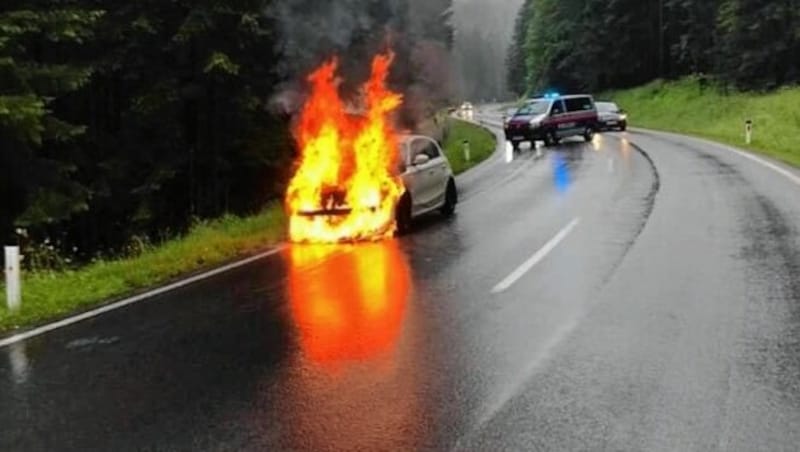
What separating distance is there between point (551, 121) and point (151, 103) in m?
20.6

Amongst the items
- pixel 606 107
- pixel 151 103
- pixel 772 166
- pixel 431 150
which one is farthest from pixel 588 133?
pixel 431 150

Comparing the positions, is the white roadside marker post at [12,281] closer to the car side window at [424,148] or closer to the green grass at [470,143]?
the car side window at [424,148]

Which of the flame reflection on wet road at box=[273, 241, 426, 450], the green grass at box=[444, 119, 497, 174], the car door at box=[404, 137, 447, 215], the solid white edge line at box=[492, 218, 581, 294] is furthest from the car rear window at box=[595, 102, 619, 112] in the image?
the flame reflection on wet road at box=[273, 241, 426, 450]

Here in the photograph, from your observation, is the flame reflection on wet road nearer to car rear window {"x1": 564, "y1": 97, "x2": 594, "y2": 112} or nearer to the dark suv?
the dark suv

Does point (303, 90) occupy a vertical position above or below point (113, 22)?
below

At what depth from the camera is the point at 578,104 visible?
127ft

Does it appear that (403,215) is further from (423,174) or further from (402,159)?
(423,174)

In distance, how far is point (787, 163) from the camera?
79.0 ft

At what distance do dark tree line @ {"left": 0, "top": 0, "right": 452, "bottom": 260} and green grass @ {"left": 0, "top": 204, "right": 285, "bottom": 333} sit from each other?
3288 mm

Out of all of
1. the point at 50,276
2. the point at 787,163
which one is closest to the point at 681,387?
the point at 50,276

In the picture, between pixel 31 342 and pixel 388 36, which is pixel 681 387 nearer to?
pixel 31 342

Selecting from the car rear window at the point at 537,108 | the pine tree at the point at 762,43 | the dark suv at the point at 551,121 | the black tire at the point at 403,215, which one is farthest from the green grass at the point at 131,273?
the pine tree at the point at 762,43

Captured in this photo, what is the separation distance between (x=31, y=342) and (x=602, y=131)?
1644 inches

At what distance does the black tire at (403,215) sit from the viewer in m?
14.2
